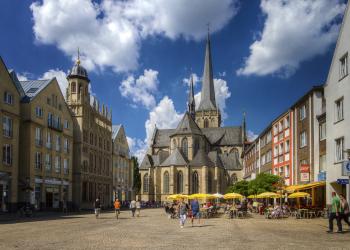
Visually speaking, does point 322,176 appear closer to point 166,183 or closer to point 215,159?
point 166,183

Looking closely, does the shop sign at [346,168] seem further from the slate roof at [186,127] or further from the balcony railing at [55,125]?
the slate roof at [186,127]

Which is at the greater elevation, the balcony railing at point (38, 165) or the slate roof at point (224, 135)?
the slate roof at point (224, 135)

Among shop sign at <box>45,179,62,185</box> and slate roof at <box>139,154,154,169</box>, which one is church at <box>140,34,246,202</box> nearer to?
slate roof at <box>139,154,154,169</box>

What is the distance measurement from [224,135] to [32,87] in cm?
8323

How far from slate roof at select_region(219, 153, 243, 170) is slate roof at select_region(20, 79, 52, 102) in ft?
230

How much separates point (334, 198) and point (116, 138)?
230 feet

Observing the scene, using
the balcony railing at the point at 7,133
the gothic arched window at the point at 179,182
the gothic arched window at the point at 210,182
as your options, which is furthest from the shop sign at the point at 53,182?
the gothic arched window at the point at 210,182

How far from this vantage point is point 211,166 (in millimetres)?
110625

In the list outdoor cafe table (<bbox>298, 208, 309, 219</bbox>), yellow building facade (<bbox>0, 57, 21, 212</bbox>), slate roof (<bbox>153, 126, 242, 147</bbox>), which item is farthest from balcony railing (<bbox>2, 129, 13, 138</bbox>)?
slate roof (<bbox>153, 126, 242, 147</bbox>)

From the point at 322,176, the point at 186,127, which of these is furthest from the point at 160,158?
the point at 322,176

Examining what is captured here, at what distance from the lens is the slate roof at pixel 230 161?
394 ft

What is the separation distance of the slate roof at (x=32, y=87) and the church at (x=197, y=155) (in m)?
53.3

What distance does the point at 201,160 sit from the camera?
110 metres

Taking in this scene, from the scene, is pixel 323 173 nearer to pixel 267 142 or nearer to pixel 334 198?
pixel 334 198
